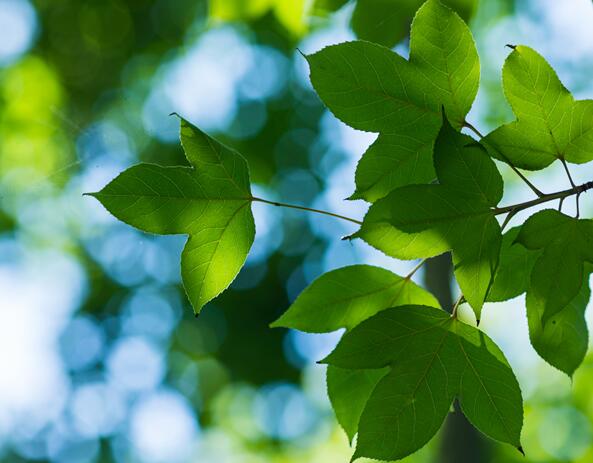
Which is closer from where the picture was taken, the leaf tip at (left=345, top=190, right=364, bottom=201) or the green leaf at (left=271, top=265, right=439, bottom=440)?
the leaf tip at (left=345, top=190, right=364, bottom=201)

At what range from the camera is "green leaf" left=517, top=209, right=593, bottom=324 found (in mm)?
641

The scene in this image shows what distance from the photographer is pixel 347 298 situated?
82 centimetres

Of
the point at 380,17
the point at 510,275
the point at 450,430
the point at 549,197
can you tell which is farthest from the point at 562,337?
the point at 450,430

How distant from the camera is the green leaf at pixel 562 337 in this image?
0.70 meters

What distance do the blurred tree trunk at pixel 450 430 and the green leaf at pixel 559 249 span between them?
8.01 ft

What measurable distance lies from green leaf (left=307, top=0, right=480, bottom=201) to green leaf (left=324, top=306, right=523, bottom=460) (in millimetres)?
140

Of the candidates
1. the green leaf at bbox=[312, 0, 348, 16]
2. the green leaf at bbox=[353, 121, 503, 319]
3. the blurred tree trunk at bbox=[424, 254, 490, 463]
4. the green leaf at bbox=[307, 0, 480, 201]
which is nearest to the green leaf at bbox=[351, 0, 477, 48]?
the green leaf at bbox=[312, 0, 348, 16]

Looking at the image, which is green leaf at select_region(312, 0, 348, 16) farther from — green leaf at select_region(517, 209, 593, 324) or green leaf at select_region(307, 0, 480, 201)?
green leaf at select_region(517, 209, 593, 324)

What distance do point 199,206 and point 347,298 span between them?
8.0 inches

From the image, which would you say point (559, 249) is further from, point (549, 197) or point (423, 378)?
point (423, 378)

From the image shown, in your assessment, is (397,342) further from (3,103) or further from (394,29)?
(3,103)

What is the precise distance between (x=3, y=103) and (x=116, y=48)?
141 centimetres

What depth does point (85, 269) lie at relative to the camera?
8008 mm

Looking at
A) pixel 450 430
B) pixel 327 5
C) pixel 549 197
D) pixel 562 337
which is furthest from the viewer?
pixel 450 430
